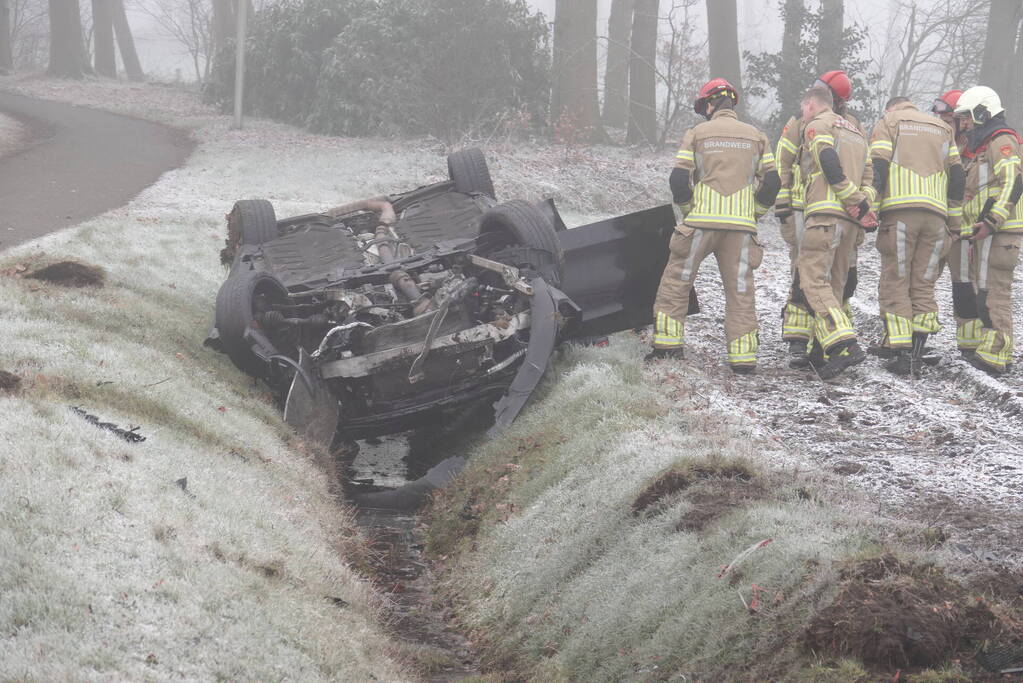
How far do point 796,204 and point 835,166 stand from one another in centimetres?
71

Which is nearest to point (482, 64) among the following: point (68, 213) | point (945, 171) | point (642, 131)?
point (642, 131)

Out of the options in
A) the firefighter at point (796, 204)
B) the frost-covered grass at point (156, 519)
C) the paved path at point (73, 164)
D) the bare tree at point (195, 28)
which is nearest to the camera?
the frost-covered grass at point (156, 519)

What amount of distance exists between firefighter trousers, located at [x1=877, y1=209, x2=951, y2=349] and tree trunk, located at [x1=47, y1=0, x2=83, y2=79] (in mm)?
31102

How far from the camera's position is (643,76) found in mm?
22484

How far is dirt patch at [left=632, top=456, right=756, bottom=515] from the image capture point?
5.83 meters

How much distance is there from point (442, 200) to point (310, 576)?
5.47 metres

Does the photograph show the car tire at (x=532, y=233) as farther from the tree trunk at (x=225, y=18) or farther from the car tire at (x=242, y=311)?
the tree trunk at (x=225, y=18)

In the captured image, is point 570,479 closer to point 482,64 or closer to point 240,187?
point 240,187

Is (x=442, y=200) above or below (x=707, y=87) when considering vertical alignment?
below

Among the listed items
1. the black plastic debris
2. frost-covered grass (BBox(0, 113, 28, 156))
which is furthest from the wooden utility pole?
the black plastic debris

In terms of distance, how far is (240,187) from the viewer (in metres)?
18.1

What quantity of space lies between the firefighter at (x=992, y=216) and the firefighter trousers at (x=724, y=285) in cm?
184

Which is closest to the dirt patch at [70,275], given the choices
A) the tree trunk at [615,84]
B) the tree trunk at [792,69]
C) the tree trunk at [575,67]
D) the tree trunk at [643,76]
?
the tree trunk at [575,67]

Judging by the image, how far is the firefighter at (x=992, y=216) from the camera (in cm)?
895
